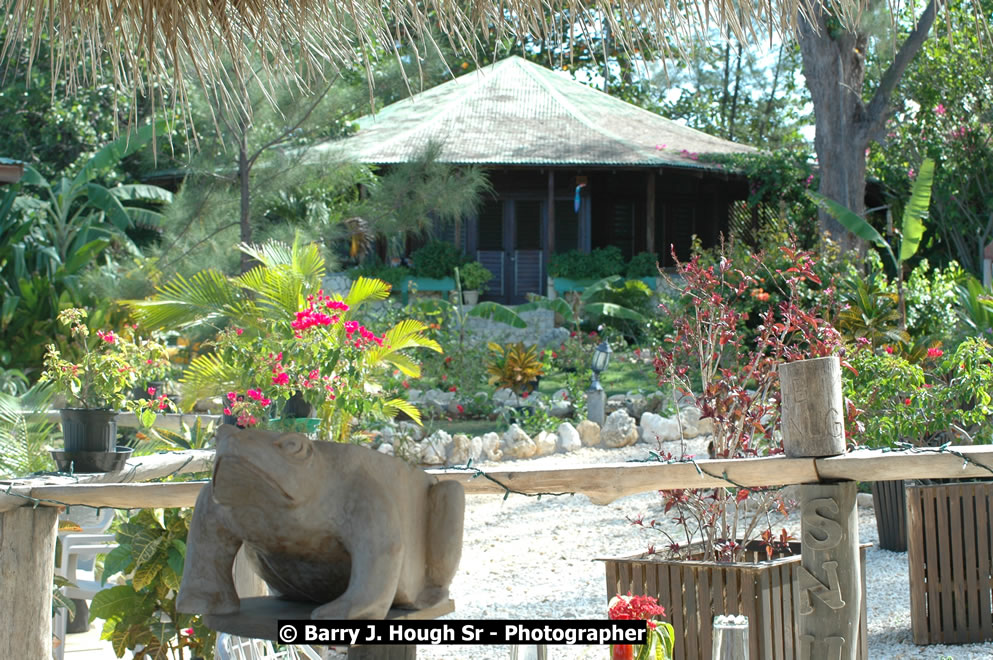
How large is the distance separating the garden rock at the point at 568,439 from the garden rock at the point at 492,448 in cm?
71

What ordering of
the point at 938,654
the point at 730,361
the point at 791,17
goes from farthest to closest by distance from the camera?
1. the point at 730,361
2. the point at 938,654
3. the point at 791,17

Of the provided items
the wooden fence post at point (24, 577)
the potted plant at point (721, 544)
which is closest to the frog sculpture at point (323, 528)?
the potted plant at point (721, 544)

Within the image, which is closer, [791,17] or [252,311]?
[791,17]

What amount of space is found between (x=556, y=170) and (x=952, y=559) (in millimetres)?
14662

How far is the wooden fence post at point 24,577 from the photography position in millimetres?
3736

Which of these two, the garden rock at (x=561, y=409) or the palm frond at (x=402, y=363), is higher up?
the palm frond at (x=402, y=363)

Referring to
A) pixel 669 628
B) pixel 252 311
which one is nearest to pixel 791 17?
pixel 669 628

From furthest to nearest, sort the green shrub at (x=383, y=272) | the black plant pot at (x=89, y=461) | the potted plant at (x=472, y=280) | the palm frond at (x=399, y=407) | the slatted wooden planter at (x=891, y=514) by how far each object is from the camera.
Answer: the potted plant at (x=472, y=280)
the green shrub at (x=383, y=272)
the palm frond at (x=399, y=407)
the slatted wooden planter at (x=891, y=514)
the black plant pot at (x=89, y=461)

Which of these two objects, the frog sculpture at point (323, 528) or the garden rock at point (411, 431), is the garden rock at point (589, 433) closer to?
the garden rock at point (411, 431)

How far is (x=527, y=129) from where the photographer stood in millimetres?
20609

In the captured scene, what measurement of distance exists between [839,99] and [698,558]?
41.8ft

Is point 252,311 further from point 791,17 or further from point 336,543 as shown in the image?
point 336,543

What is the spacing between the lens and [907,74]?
63.8 feet

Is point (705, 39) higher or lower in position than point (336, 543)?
higher
